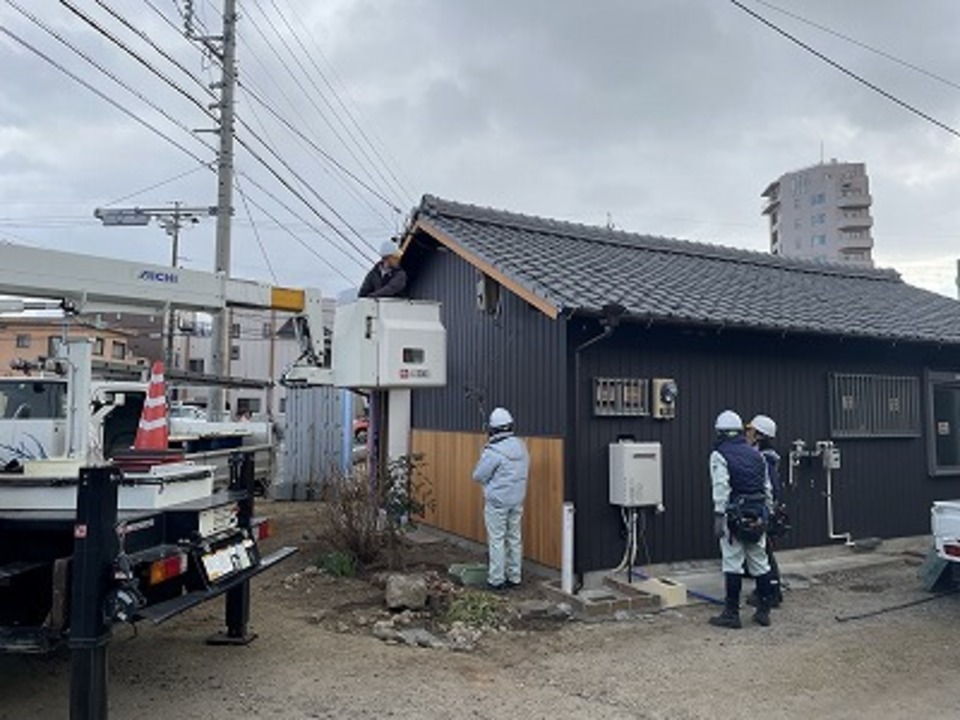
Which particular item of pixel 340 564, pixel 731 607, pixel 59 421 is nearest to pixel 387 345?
pixel 340 564

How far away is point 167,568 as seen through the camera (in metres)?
4.71

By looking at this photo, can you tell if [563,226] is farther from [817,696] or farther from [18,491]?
[18,491]

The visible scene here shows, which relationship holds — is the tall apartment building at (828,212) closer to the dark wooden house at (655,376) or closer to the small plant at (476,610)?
the dark wooden house at (655,376)

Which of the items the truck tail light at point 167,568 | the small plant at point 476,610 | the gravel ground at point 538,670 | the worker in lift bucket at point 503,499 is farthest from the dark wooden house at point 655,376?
the truck tail light at point 167,568

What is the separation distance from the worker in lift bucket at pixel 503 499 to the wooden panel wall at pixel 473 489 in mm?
394

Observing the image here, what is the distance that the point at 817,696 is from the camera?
203 inches

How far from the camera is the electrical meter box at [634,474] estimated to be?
26.0 ft

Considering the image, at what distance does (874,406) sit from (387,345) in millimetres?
6698

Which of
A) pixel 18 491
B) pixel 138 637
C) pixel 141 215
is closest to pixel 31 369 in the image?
pixel 138 637

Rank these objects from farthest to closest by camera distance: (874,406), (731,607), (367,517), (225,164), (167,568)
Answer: (225,164) < (874,406) < (367,517) < (731,607) < (167,568)

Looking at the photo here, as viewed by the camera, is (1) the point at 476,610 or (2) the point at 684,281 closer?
(1) the point at 476,610

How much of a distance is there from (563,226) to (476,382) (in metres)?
3.51

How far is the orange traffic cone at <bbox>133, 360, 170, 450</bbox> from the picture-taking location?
20.6ft

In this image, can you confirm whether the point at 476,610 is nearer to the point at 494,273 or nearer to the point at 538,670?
the point at 538,670
